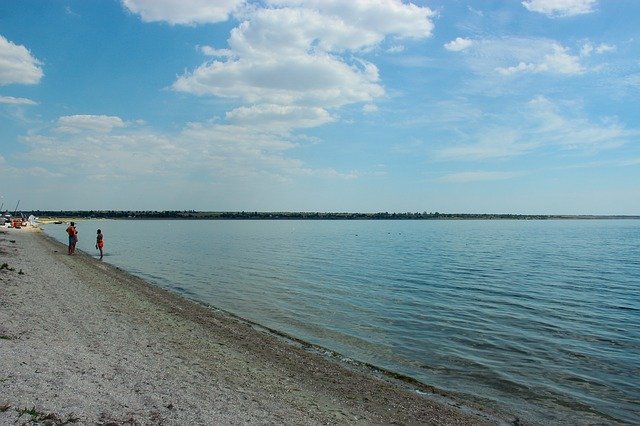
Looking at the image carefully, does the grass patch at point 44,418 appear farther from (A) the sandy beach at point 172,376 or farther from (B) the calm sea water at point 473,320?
(B) the calm sea water at point 473,320

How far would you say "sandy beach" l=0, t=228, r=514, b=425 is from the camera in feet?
25.8

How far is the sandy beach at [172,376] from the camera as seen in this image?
787cm

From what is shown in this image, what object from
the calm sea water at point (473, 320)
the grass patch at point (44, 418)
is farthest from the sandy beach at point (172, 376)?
the calm sea water at point (473, 320)

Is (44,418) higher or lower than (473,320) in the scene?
higher

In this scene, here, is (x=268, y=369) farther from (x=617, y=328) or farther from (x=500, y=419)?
(x=617, y=328)

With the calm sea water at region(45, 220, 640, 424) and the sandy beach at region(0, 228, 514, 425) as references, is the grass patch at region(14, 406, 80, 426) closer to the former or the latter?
the sandy beach at region(0, 228, 514, 425)

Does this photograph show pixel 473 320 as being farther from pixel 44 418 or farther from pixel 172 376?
pixel 44 418

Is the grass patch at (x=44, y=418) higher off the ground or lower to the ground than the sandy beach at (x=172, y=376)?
higher

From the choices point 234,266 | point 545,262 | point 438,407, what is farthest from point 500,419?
point 545,262

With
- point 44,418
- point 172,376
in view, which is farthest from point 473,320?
point 44,418

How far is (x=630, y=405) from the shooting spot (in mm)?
11367

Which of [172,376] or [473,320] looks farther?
[473,320]

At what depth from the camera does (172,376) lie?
1009 cm

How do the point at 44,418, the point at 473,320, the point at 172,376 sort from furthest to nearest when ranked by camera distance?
the point at 473,320, the point at 172,376, the point at 44,418
